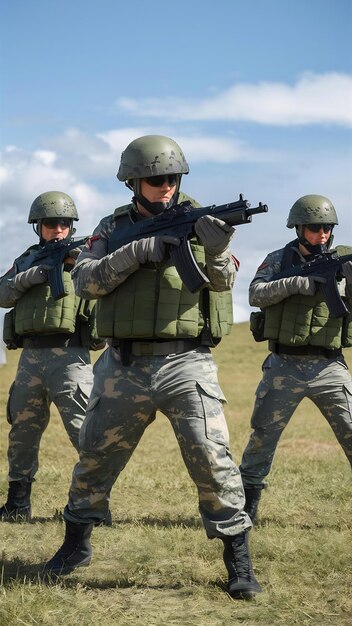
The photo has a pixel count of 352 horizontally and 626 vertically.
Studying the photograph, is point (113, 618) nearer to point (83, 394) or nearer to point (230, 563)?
point (230, 563)

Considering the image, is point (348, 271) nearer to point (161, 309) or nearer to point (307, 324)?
point (307, 324)

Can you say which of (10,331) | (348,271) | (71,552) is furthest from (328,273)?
(71,552)

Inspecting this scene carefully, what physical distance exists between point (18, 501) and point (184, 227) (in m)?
3.43

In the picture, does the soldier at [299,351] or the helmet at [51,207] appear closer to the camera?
the soldier at [299,351]

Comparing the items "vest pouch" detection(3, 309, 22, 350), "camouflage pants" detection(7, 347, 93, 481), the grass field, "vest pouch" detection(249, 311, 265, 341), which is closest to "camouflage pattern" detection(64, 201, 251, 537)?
the grass field

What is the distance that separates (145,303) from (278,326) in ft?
7.32

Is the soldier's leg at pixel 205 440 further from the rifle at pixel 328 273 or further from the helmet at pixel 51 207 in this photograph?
the helmet at pixel 51 207

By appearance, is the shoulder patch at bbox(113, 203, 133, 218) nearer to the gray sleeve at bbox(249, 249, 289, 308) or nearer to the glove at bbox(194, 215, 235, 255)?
the glove at bbox(194, 215, 235, 255)

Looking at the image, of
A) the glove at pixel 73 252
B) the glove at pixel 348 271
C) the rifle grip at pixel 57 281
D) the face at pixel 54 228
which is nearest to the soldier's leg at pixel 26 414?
the rifle grip at pixel 57 281

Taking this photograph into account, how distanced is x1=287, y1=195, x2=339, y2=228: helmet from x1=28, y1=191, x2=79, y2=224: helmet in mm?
1832

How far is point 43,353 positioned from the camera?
732 cm

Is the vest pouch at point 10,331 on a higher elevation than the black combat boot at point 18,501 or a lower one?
higher

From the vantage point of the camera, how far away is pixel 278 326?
7.07 m

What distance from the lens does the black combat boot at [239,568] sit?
202 inches
